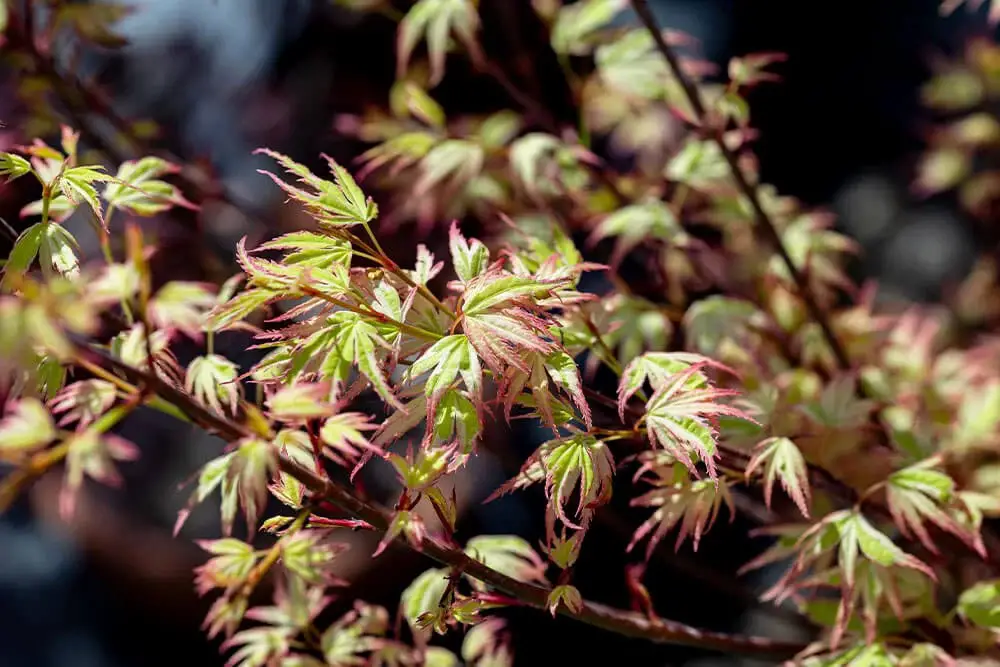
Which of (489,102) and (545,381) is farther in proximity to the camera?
(489,102)

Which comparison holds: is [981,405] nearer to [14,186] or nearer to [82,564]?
[14,186]

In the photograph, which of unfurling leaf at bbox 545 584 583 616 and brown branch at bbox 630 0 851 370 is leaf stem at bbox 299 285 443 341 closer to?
unfurling leaf at bbox 545 584 583 616

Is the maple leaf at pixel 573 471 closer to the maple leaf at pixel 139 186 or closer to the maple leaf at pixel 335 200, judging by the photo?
the maple leaf at pixel 335 200

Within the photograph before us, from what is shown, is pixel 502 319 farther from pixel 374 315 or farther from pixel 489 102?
pixel 489 102

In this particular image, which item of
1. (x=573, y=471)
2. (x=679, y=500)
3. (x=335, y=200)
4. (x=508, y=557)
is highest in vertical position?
(x=335, y=200)

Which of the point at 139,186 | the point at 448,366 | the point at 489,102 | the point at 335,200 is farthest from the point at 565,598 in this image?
the point at 489,102

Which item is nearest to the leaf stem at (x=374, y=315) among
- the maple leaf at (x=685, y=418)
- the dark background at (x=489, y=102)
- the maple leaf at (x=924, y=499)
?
the maple leaf at (x=685, y=418)

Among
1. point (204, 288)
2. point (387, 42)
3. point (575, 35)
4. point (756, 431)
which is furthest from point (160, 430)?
point (756, 431)
